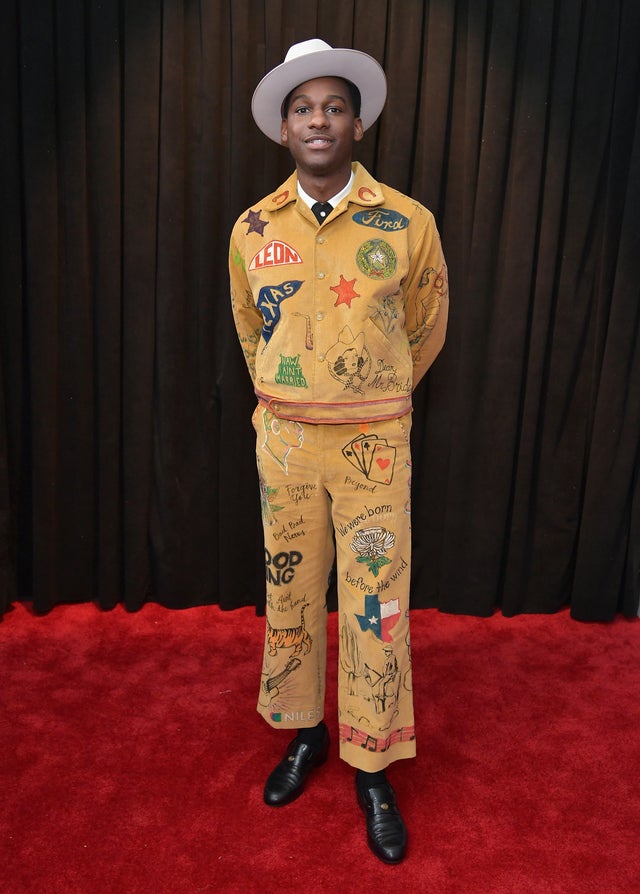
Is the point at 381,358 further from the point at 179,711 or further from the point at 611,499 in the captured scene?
the point at 611,499

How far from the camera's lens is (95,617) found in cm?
292

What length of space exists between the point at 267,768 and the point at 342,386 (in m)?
1.01

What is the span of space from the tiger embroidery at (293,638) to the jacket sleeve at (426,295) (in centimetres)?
71

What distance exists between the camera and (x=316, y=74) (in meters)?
1.79

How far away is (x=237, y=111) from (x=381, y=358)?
1131mm

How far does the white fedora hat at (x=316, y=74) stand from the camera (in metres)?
1.75

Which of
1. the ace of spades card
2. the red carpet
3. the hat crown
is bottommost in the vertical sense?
the red carpet

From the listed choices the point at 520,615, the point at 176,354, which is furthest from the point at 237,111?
the point at 520,615

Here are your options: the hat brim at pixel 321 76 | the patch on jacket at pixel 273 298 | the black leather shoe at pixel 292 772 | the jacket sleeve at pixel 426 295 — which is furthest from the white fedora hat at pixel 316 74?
the black leather shoe at pixel 292 772

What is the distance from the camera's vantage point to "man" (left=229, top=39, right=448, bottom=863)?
182 cm

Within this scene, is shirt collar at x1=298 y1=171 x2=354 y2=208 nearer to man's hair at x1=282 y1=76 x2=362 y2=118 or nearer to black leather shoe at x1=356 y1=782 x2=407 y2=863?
man's hair at x1=282 y1=76 x2=362 y2=118

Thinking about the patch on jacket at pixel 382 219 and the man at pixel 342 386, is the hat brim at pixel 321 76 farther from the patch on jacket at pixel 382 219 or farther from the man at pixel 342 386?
the patch on jacket at pixel 382 219

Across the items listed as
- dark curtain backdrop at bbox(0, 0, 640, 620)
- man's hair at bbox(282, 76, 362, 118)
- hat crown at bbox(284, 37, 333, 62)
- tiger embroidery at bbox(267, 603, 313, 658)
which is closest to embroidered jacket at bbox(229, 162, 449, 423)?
man's hair at bbox(282, 76, 362, 118)

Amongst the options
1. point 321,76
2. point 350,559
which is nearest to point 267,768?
point 350,559
